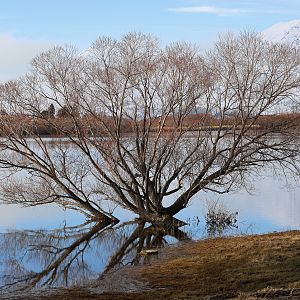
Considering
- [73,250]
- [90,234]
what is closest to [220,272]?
[73,250]

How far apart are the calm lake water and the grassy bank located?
1.23m

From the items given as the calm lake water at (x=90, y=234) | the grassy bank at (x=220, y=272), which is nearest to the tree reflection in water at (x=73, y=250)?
the calm lake water at (x=90, y=234)

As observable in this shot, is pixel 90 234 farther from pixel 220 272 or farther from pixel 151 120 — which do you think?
pixel 220 272

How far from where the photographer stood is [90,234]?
16.0m

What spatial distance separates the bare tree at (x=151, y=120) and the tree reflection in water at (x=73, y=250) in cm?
144

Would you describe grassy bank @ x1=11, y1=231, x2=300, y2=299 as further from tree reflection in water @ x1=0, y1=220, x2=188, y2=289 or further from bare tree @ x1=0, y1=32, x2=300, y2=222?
bare tree @ x1=0, y1=32, x2=300, y2=222

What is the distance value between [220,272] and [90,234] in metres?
6.97

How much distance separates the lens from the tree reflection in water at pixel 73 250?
11117 mm

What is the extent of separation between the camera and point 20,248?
14086mm

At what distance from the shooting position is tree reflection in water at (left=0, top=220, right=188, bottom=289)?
11.1 m

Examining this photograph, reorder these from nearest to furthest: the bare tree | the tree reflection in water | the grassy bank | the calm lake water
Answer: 1. the grassy bank
2. the tree reflection in water
3. the calm lake water
4. the bare tree

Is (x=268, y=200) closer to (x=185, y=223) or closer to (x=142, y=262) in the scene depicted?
(x=185, y=223)

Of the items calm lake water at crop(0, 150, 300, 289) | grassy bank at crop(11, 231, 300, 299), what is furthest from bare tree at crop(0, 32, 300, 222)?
grassy bank at crop(11, 231, 300, 299)

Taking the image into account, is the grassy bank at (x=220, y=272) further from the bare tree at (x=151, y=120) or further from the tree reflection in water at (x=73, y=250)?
the bare tree at (x=151, y=120)
